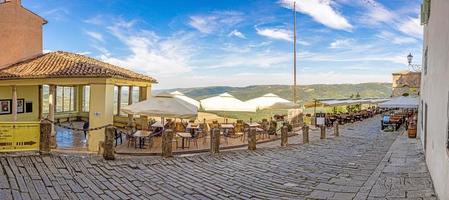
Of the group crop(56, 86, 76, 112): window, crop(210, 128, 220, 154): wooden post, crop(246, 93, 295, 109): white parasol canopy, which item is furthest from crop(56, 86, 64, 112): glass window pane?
crop(210, 128, 220, 154): wooden post

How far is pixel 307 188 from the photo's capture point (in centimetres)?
812

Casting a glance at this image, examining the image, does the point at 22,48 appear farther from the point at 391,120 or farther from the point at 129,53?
the point at 391,120

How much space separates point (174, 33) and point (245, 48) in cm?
1124

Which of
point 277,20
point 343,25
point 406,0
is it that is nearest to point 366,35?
point 343,25

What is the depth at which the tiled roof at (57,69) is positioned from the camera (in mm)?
16516

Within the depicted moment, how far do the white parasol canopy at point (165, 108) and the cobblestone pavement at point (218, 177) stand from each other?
3.15 meters

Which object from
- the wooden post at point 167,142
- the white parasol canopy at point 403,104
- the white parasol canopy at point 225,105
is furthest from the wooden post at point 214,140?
the white parasol canopy at point 403,104

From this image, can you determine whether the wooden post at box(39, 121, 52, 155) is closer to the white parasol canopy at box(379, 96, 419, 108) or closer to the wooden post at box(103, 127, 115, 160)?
the wooden post at box(103, 127, 115, 160)

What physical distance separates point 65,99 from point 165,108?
14.0 m

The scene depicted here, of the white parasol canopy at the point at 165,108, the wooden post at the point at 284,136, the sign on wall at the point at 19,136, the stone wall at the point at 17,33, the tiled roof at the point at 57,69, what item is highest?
the stone wall at the point at 17,33

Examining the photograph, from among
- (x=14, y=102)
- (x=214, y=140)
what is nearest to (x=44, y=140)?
(x=214, y=140)

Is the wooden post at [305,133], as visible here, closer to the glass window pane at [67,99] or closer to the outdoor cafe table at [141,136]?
the outdoor cafe table at [141,136]

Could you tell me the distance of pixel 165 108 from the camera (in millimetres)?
14984

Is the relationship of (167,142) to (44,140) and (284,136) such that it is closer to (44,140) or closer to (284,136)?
(44,140)
